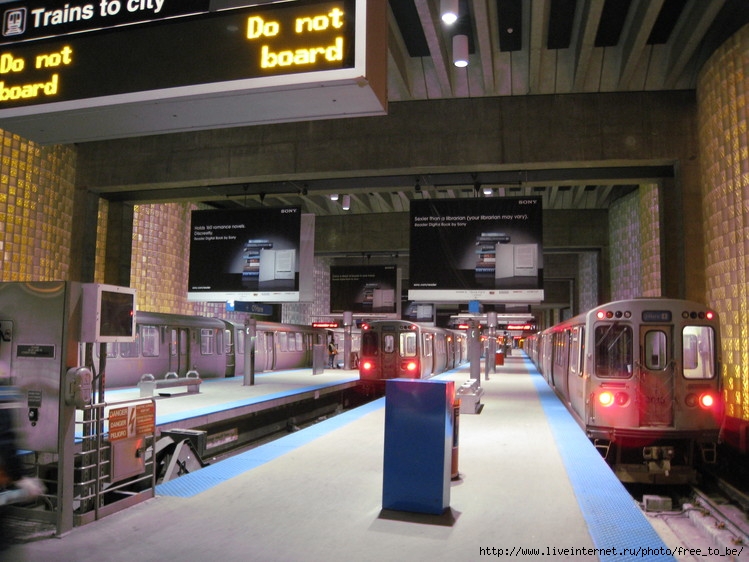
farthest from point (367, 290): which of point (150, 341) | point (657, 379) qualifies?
point (657, 379)

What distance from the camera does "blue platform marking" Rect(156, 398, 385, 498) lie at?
5.43 metres

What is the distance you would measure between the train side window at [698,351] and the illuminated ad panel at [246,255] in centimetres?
822

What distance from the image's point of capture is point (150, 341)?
600 inches

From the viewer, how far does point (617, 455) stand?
9.16 m

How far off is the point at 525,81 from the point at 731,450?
7.53 m

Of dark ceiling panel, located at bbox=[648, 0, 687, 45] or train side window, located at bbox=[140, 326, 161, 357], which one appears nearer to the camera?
dark ceiling panel, located at bbox=[648, 0, 687, 45]

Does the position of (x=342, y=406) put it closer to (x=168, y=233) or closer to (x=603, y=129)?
(x=168, y=233)

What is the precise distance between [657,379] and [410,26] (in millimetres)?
7088

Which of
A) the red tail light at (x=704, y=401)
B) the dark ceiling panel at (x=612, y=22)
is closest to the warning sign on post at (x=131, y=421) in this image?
the red tail light at (x=704, y=401)

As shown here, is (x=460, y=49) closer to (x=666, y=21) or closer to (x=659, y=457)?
(x=666, y=21)

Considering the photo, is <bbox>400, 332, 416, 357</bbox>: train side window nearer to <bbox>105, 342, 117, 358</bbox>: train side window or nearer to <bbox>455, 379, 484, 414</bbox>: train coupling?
<bbox>455, 379, 484, 414</bbox>: train coupling

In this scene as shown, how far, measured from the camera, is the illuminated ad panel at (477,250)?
1277 centimetres

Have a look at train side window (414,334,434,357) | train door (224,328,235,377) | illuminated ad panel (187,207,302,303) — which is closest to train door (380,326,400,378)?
train side window (414,334,434,357)

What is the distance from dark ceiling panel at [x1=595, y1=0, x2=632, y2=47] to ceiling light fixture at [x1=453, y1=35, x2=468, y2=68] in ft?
7.94
